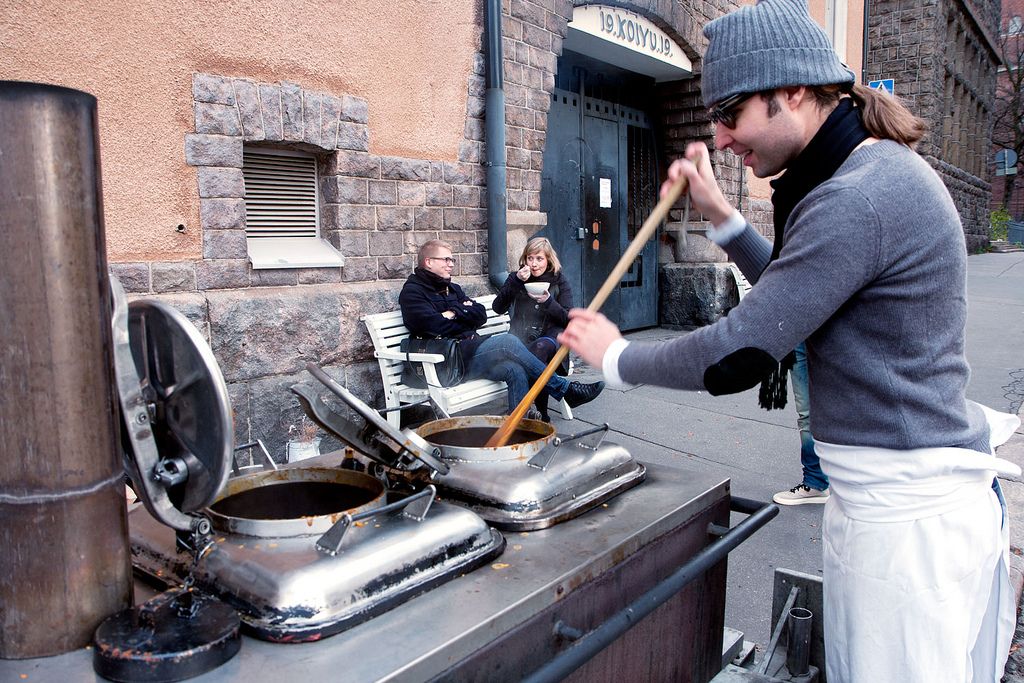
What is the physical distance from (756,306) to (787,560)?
258 centimetres

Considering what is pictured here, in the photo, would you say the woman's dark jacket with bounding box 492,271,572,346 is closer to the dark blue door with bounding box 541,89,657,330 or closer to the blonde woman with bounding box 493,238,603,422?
the blonde woman with bounding box 493,238,603,422

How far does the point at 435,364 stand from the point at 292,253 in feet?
3.66

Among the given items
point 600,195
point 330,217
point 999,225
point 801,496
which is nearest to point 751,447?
point 801,496

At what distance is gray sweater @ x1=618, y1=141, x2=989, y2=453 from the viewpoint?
140 centimetres

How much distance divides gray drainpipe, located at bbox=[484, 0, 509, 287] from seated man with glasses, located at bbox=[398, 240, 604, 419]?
636 mm

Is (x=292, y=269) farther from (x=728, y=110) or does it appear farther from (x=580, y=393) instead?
(x=728, y=110)

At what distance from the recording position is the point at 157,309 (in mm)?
1219

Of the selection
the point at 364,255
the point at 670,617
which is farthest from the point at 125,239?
the point at 670,617

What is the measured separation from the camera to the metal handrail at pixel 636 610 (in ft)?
4.05

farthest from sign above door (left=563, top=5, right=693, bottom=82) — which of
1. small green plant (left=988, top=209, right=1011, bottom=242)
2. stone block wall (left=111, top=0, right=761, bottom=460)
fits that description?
small green plant (left=988, top=209, right=1011, bottom=242)

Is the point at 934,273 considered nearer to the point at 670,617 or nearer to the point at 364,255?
the point at 670,617

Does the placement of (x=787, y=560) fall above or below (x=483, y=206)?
below

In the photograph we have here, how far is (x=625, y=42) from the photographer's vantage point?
741 cm

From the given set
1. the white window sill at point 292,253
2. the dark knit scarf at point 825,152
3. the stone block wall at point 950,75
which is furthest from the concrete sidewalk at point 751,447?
the stone block wall at point 950,75
